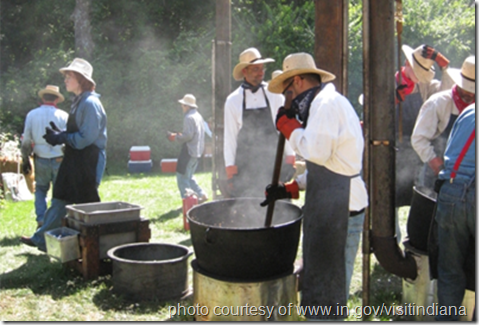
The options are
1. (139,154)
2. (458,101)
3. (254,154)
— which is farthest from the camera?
(139,154)

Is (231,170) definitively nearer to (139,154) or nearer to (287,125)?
(287,125)

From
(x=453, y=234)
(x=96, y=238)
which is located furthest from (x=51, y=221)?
(x=453, y=234)

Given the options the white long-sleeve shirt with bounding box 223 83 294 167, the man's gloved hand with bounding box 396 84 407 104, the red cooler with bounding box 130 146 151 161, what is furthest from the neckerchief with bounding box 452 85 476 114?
the red cooler with bounding box 130 146 151 161

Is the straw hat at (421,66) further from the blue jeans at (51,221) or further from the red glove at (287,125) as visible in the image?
the blue jeans at (51,221)

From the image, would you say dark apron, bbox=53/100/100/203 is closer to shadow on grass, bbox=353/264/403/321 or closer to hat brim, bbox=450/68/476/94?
shadow on grass, bbox=353/264/403/321

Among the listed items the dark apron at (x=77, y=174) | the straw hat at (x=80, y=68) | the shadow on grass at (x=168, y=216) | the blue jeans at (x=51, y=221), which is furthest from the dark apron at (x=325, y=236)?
the shadow on grass at (x=168, y=216)

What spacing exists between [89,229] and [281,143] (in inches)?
103

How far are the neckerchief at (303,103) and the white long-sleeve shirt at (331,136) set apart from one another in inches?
3.5

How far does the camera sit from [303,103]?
3482 mm

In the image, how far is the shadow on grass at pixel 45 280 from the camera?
16.7 feet

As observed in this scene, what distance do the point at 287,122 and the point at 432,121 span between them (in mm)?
1868

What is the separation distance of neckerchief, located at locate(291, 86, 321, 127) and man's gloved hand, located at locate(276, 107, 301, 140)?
0.06 m

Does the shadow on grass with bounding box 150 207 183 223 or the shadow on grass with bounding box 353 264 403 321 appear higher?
the shadow on grass with bounding box 353 264 403 321

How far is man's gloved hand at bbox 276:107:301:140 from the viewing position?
3.37 metres
